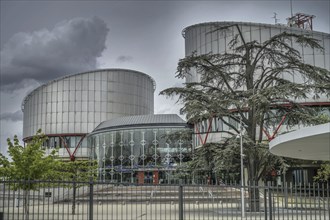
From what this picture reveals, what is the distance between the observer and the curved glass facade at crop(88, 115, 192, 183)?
8019 cm

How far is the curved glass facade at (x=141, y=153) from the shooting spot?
3157 inches

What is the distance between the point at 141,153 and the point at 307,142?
220 feet

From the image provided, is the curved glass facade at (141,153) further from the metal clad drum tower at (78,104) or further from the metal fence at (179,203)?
the metal fence at (179,203)

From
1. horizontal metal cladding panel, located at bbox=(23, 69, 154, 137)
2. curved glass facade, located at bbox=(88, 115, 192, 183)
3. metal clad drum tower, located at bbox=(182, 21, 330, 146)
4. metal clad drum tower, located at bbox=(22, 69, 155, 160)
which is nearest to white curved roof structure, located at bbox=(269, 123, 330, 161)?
metal clad drum tower, located at bbox=(182, 21, 330, 146)

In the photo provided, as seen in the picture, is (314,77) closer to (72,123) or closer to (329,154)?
(329,154)

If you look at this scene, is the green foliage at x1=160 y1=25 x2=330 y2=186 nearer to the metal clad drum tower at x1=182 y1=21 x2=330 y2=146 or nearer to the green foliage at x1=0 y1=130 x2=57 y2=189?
the green foliage at x1=0 y1=130 x2=57 y2=189

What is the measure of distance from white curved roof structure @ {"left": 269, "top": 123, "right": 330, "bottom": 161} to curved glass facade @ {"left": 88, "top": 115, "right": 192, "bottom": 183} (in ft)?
195

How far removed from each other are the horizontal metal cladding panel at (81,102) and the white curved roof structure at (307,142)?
334 ft

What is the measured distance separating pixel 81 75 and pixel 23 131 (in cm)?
2420

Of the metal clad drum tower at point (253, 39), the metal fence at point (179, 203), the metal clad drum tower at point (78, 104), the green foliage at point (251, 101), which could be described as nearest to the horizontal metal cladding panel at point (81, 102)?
the metal clad drum tower at point (78, 104)

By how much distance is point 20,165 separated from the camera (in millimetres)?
27797

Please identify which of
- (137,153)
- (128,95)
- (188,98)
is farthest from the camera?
(128,95)

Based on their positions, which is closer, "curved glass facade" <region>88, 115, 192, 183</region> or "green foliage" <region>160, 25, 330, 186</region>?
"green foliage" <region>160, 25, 330, 186</region>

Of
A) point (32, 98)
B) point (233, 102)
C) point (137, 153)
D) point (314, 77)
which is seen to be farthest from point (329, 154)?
point (32, 98)
